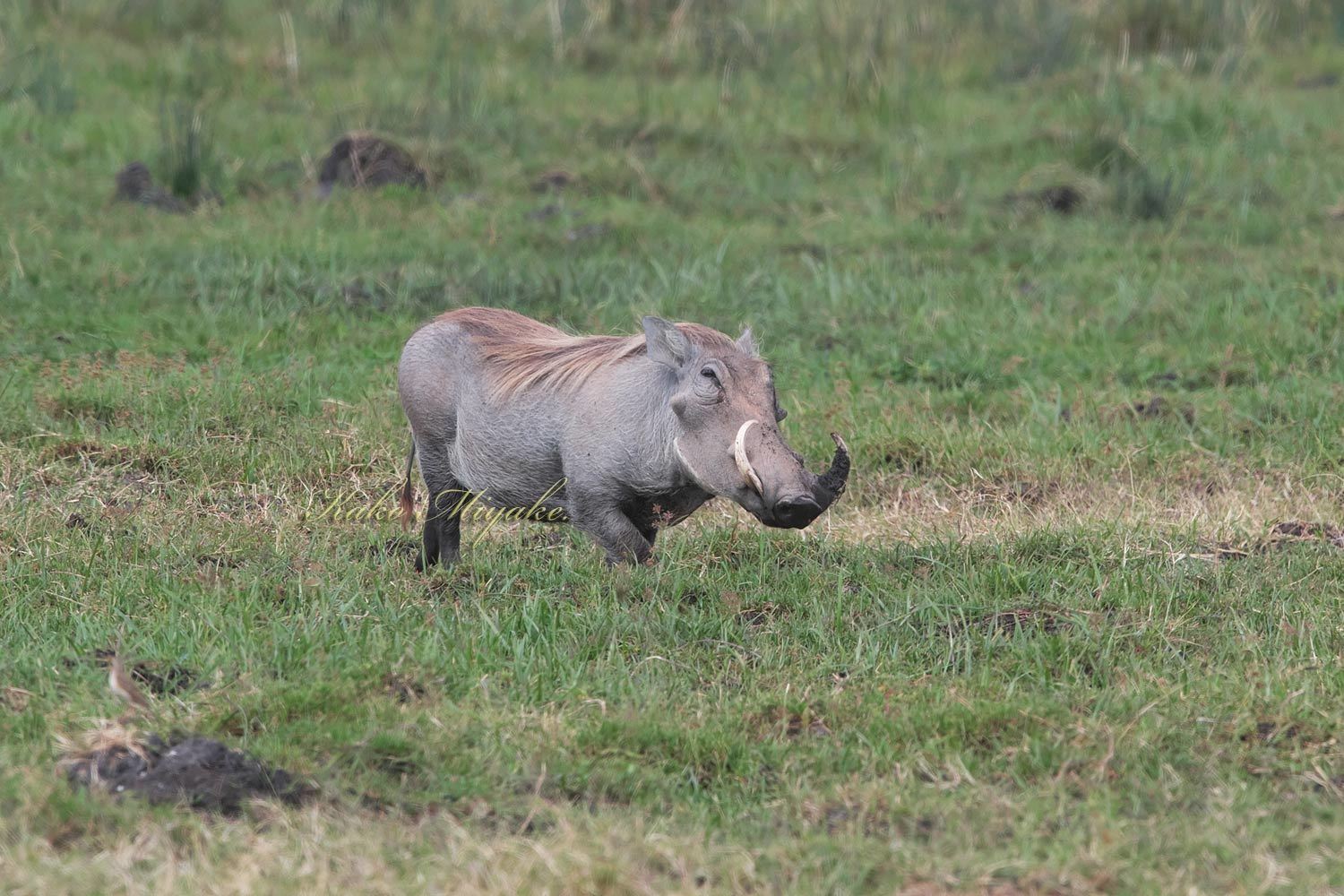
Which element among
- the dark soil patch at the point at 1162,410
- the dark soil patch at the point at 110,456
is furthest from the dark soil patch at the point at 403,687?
the dark soil patch at the point at 1162,410

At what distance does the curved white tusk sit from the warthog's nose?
0.23 ft

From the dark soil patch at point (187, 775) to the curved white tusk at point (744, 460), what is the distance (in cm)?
135

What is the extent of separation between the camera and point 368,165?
9.34 meters

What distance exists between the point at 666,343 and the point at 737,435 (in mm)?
430

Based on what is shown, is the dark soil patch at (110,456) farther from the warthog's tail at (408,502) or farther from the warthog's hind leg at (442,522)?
the warthog's hind leg at (442,522)

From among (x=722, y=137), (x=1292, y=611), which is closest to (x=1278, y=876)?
(x=1292, y=611)

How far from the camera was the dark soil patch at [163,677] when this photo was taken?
13.3 feet

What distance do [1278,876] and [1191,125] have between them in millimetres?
7862

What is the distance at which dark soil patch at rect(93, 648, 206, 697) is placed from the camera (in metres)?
4.05

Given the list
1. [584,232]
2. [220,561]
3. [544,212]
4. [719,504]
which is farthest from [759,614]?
[544,212]

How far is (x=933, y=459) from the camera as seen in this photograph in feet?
21.3

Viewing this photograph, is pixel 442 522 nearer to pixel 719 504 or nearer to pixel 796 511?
pixel 719 504

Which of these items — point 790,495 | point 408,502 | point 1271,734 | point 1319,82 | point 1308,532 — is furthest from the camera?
point 1319,82

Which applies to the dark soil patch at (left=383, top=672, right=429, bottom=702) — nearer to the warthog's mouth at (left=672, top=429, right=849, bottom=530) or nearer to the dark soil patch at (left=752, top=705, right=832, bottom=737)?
the dark soil patch at (left=752, top=705, right=832, bottom=737)
